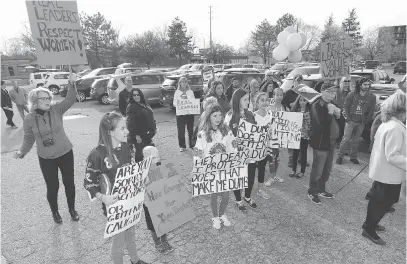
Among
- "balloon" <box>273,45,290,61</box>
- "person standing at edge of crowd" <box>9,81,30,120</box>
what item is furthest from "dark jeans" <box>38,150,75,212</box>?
"balloon" <box>273,45,290,61</box>

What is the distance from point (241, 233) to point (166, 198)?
1168 millimetres

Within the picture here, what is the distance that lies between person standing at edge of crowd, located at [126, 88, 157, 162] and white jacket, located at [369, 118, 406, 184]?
3.45m

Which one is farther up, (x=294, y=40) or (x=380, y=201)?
(x=294, y=40)

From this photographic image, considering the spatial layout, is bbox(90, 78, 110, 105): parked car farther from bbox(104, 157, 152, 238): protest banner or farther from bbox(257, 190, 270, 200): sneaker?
bbox(104, 157, 152, 238): protest banner

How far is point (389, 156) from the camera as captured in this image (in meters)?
2.71

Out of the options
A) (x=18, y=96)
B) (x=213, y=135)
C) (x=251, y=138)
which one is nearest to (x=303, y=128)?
(x=251, y=138)

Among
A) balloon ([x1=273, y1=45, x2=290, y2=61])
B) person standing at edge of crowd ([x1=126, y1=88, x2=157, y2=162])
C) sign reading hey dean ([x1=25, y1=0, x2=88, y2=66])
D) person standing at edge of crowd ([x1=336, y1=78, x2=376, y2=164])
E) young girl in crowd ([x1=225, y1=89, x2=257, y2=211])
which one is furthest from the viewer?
balloon ([x1=273, y1=45, x2=290, y2=61])

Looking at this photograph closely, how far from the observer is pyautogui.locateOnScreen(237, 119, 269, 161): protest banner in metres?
3.76

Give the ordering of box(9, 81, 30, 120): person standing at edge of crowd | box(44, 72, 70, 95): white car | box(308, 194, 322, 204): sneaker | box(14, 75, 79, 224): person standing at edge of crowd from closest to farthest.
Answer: box(14, 75, 79, 224): person standing at edge of crowd < box(308, 194, 322, 204): sneaker < box(9, 81, 30, 120): person standing at edge of crowd < box(44, 72, 70, 95): white car

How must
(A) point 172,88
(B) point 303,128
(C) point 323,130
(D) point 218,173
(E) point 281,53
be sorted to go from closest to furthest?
(D) point 218,173 < (C) point 323,130 < (B) point 303,128 < (E) point 281,53 < (A) point 172,88

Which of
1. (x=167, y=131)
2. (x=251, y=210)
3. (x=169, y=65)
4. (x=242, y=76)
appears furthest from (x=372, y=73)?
(x=169, y=65)

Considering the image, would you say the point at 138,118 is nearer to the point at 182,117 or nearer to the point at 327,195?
the point at 182,117

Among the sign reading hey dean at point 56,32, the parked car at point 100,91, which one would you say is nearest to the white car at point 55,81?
the parked car at point 100,91

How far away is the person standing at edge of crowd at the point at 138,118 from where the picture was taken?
185 inches
